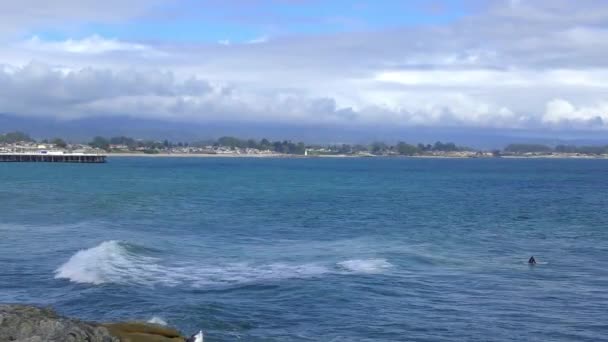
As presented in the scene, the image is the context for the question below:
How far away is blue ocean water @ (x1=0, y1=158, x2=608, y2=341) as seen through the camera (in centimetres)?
2455

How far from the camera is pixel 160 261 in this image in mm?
36125

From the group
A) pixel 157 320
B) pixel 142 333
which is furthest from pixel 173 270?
pixel 142 333

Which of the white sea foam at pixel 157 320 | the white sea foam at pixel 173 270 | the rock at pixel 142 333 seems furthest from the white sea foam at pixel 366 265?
the rock at pixel 142 333

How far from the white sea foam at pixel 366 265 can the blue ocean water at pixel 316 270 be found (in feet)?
0.43

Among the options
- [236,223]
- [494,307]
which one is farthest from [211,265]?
[236,223]

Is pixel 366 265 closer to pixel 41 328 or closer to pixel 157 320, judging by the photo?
pixel 157 320

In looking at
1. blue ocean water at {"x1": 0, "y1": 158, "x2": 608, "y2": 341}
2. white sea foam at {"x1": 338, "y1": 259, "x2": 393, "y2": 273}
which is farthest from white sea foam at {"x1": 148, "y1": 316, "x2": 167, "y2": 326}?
white sea foam at {"x1": 338, "y1": 259, "x2": 393, "y2": 273}

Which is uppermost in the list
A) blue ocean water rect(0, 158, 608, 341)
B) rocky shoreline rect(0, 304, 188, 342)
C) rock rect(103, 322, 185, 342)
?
rocky shoreline rect(0, 304, 188, 342)

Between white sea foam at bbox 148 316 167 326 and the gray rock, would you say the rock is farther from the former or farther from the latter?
white sea foam at bbox 148 316 167 326

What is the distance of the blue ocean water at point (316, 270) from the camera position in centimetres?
2455

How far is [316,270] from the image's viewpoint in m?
33.7

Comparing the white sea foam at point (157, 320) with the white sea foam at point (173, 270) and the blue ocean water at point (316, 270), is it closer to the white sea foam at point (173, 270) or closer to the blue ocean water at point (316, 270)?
the blue ocean water at point (316, 270)

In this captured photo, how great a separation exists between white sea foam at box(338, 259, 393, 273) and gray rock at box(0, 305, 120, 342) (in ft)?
67.8

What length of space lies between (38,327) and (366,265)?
23051mm
